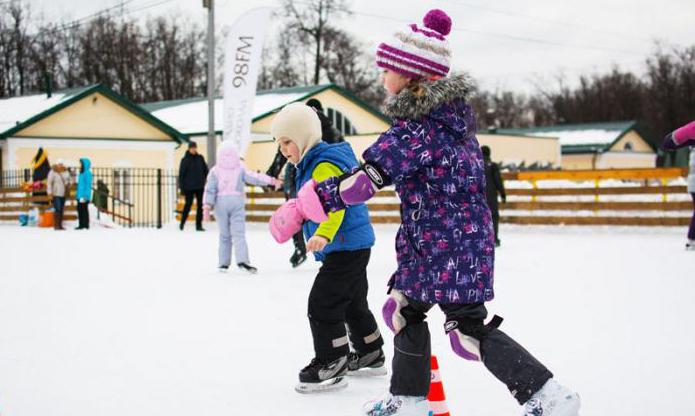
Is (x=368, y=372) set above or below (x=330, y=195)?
below

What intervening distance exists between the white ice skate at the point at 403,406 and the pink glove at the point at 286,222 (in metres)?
0.77

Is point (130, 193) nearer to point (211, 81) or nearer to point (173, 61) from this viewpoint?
point (211, 81)

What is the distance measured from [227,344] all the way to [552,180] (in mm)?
12993

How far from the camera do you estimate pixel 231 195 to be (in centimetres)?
877

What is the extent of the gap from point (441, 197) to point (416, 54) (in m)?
0.57

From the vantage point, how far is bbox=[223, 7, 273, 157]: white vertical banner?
1784 centimetres

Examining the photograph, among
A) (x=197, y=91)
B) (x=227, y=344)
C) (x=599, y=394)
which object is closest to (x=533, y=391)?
(x=599, y=394)

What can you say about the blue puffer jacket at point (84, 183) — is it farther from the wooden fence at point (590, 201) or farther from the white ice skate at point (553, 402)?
the white ice skate at point (553, 402)

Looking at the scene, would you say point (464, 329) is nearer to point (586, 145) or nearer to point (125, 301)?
point (125, 301)

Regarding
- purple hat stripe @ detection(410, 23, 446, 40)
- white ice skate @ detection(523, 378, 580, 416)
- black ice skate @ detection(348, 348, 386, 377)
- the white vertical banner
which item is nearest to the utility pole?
the white vertical banner

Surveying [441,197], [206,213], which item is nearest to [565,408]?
[441,197]

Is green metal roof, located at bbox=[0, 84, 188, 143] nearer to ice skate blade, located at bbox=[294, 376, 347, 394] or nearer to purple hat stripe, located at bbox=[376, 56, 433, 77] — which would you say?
ice skate blade, located at bbox=[294, 376, 347, 394]

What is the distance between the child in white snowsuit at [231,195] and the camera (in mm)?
8734

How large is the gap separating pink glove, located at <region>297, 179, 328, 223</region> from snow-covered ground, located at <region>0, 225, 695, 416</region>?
1.03m
